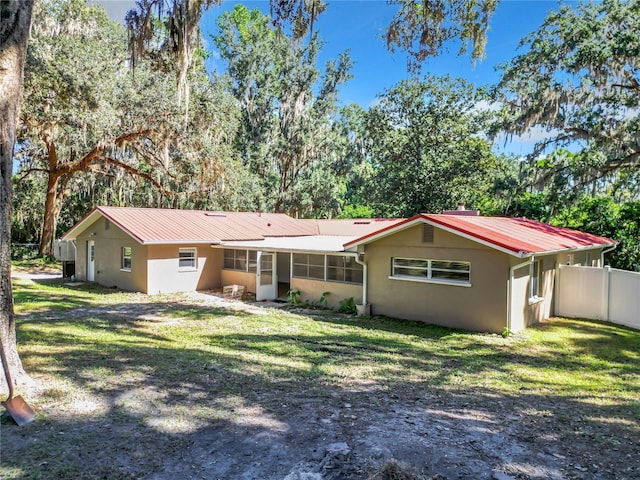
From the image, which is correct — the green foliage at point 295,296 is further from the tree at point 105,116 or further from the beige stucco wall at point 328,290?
the tree at point 105,116

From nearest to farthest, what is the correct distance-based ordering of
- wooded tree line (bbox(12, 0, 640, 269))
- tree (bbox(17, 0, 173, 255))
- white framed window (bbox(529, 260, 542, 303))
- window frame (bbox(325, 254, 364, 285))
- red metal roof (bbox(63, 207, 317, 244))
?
white framed window (bbox(529, 260, 542, 303)), window frame (bbox(325, 254, 364, 285)), wooded tree line (bbox(12, 0, 640, 269)), red metal roof (bbox(63, 207, 317, 244)), tree (bbox(17, 0, 173, 255))

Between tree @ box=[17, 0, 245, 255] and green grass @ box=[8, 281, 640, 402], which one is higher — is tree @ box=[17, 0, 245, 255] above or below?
above

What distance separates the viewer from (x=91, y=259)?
18.6m

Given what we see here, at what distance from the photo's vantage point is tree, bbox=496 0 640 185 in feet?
46.6

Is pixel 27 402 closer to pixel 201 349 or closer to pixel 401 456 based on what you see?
pixel 201 349

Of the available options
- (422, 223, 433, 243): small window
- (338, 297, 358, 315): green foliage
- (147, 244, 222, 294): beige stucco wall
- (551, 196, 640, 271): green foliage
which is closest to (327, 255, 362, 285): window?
(338, 297, 358, 315): green foliage

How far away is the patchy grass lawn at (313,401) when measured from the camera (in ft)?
12.6

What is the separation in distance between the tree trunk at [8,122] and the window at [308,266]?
9.68 metres

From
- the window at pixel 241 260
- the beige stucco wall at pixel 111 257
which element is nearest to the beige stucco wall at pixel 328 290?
the window at pixel 241 260

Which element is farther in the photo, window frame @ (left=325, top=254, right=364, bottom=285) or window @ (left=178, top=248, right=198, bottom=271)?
window @ (left=178, top=248, right=198, bottom=271)

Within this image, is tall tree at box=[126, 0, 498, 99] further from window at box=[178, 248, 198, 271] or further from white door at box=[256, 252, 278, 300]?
window at box=[178, 248, 198, 271]

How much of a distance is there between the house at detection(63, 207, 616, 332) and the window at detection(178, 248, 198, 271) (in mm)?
38

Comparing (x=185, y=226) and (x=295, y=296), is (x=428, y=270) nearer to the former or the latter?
(x=295, y=296)

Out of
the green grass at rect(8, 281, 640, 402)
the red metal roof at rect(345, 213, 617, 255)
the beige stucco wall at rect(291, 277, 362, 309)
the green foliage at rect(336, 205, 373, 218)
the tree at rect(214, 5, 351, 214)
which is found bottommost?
the green grass at rect(8, 281, 640, 402)
